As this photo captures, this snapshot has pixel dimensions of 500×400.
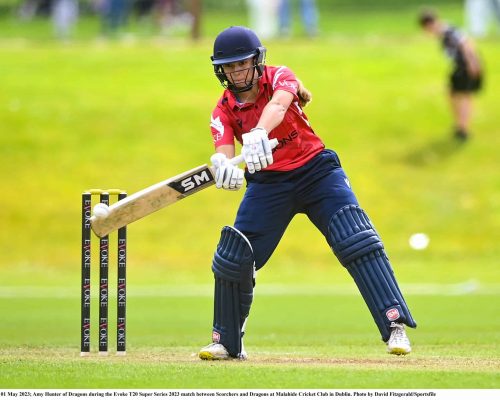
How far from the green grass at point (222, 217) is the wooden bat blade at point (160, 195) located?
851 millimetres

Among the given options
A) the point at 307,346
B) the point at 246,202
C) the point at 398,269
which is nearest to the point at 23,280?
the point at 398,269

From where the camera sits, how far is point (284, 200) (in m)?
7.67

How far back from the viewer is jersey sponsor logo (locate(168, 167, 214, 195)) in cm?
742

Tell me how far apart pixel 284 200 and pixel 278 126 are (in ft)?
1.43

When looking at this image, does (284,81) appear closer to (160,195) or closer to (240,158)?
(240,158)

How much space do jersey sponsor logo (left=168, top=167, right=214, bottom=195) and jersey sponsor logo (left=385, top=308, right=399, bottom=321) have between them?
4.13 feet

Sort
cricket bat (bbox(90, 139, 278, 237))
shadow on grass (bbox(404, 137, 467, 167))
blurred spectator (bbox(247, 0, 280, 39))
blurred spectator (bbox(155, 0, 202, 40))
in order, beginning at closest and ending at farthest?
1. cricket bat (bbox(90, 139, 278, 237))
2. shadow on grass (bbox(404, 137, 467, 167))
3. blurred spectator (bbox(247, 0, 280, 39))
4. blurred spectator (bbox(155, 0, 202, 40))

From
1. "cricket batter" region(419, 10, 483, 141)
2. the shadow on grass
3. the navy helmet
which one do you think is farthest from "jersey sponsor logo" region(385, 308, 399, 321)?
the shadow on grass

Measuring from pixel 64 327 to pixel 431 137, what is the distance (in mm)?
10633

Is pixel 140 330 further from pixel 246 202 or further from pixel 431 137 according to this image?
pixel 431 137

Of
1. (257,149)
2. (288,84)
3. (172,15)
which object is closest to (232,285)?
(257,149)

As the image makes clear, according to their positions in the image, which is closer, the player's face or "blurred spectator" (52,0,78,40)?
→ the player's face

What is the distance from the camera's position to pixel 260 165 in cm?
726

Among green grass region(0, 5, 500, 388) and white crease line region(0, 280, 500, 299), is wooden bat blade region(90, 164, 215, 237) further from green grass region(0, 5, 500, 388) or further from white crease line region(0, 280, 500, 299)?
white crease line region(0, 280, 500, 299)
